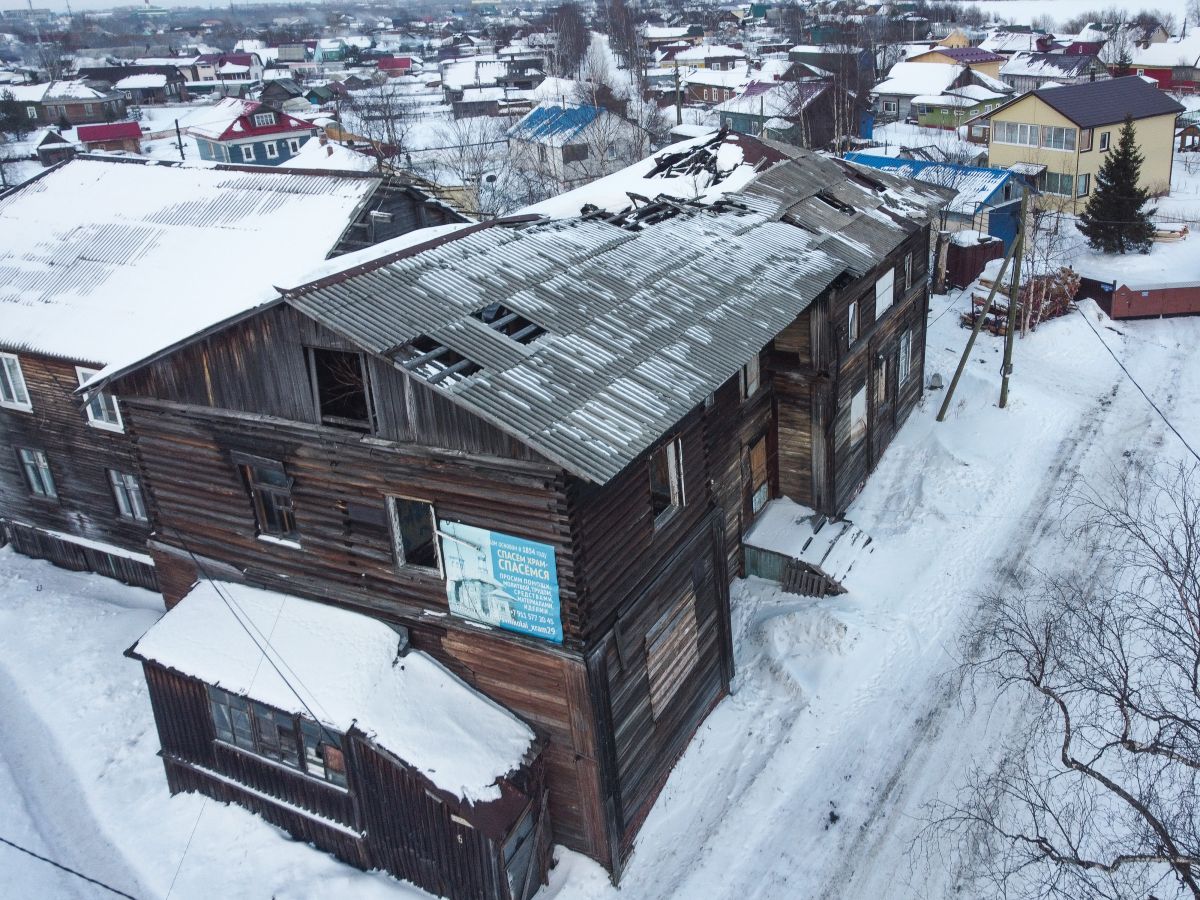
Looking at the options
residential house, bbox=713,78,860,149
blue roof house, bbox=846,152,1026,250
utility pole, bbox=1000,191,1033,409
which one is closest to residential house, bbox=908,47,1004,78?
residential house, bbox=713,78,860,149

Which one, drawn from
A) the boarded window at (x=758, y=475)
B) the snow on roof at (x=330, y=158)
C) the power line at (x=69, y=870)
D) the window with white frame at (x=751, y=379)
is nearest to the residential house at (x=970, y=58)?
the snow on roof at (x=330, y=158)

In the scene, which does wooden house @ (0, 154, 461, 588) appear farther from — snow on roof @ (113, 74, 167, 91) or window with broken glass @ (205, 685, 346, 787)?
snow on roof @ (113, 74, 167, 91)

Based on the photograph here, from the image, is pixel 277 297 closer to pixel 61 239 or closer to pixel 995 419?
pixel 61 239

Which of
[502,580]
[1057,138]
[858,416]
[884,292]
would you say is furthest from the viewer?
[1057,138]

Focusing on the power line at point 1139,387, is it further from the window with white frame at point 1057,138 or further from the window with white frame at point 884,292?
the window with white frame at point 1057,138

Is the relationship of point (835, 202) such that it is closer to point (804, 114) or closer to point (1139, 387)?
point (1139, 387)

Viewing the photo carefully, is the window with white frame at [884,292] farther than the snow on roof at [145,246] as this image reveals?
Answer: Yes

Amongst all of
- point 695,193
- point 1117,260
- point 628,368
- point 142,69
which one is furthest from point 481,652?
point 142,69

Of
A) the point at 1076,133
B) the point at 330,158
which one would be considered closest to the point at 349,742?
the point at 330,158
